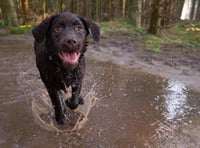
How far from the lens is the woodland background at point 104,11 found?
13.0 metres

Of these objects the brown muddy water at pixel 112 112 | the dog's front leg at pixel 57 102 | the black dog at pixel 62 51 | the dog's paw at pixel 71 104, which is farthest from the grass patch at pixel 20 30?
the dog's front leg at pixel 57 102

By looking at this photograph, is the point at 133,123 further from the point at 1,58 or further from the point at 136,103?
the point at 1,58

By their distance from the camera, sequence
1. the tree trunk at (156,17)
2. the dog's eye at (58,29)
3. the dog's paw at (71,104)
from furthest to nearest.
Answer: the tree trunk at (156,17) < the dog's paw at (71,104) < the dog's eye at (58,29)

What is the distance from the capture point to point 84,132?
5.11 m

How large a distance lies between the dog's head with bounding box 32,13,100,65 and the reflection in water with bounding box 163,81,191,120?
1.92 m

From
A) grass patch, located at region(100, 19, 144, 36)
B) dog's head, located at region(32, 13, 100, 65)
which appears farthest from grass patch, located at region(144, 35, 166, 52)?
dog's head, located at region(32, 13, 100, 65)

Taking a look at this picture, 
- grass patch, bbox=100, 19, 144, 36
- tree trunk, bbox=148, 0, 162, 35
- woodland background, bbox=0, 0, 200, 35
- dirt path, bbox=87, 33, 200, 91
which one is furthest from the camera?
grass patch, bbox=100, 19, 144, 36

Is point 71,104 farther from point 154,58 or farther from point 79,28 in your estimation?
point 154,58

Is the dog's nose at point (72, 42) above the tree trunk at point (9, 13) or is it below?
above

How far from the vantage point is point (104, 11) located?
983 inches

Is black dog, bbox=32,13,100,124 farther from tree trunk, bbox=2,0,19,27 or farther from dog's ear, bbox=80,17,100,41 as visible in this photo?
tree trunk, bbox=2,0,19,27

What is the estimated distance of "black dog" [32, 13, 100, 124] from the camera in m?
4.45

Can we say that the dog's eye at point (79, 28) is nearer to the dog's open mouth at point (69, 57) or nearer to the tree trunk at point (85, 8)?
the dog's open mouth at point (69, 57)

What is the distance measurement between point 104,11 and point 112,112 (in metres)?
Answer: 19.7
